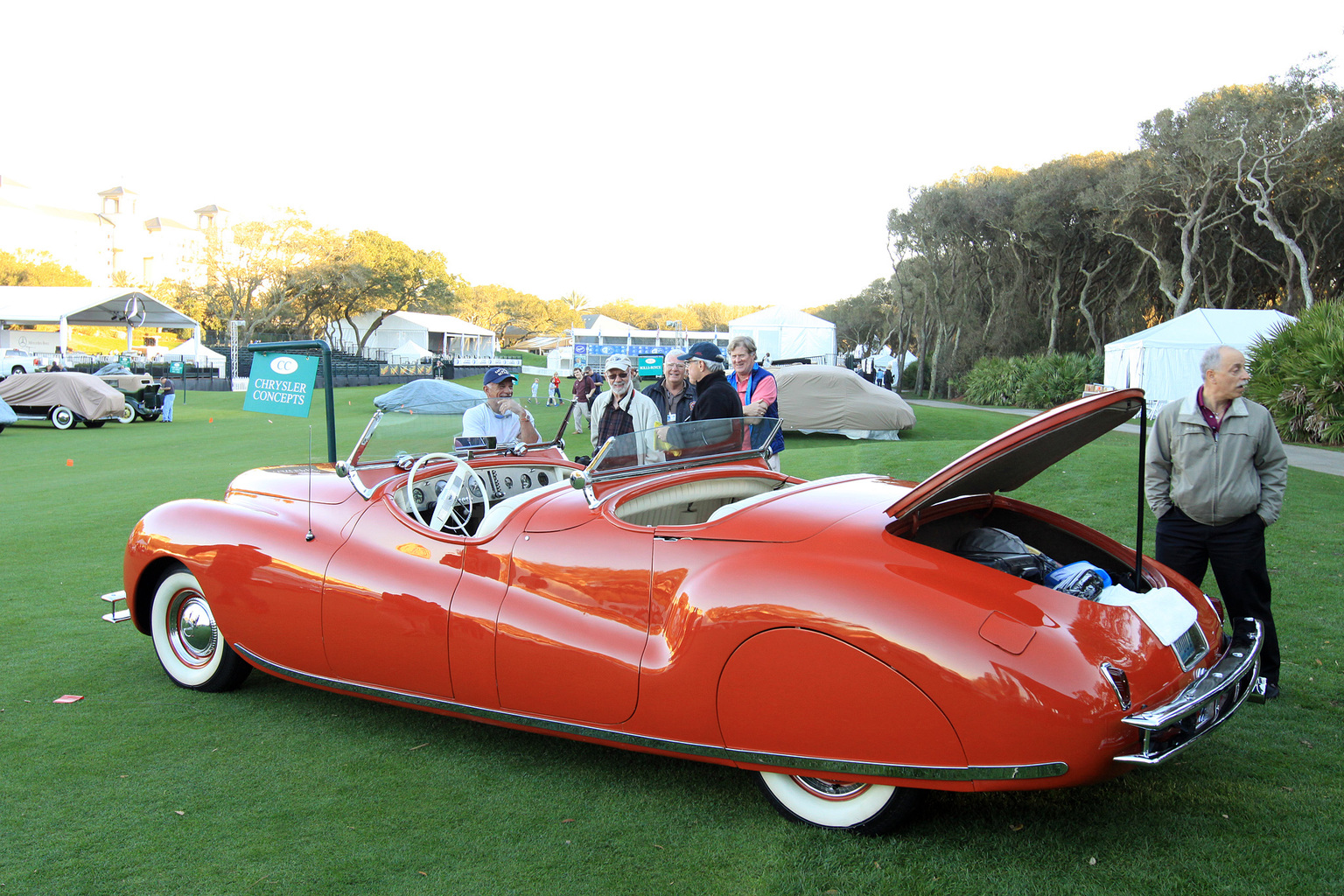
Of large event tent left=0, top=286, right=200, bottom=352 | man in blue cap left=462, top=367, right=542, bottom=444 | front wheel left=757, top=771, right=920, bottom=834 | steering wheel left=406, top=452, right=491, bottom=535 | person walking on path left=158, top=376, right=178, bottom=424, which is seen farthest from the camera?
large event tent left=0, top=286, right=200, bottom=352

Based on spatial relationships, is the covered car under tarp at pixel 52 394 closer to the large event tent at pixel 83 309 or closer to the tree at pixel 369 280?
the large event tent at pixel 83 309

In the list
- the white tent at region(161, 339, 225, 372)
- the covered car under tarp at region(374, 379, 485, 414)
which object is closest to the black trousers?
the covered car under tarp at region(374, 379, 485, 414)

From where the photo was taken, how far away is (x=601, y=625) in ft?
10.2

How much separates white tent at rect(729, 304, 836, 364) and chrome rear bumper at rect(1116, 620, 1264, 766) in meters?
39.0

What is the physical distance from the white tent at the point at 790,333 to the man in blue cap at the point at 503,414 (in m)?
35.8

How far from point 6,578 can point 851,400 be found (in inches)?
596

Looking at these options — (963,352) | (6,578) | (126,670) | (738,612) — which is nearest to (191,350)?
(963,352)

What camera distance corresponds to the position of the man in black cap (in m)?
5.94

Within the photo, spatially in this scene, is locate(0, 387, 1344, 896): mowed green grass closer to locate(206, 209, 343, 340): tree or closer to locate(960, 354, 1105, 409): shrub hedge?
locate(960, 354, 1105, 409): shrub hedge

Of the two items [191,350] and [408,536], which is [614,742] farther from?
[191,350]

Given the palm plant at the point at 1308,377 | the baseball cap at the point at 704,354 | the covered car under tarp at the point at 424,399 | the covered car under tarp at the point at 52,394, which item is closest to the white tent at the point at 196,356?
the covered car under tarp at the point at 52,394

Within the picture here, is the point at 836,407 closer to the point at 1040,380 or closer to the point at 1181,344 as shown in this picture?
the point at 1181,344

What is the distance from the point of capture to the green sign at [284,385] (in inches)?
180

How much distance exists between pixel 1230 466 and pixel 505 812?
3.45 meters
